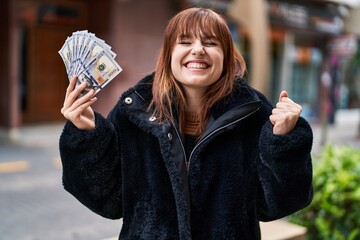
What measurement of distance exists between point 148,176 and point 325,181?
80.0 inches

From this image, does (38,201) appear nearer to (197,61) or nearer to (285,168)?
(197,61)

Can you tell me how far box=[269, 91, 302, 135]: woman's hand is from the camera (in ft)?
5.53

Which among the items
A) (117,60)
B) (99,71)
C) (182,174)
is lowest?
(117,60)

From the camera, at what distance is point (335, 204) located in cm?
337


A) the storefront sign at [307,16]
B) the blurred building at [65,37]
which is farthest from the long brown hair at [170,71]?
the storefront sign at [307,16]

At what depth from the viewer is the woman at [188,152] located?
1774 mm

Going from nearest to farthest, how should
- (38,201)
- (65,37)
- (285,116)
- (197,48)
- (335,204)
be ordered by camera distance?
(285,116)
(197,48)
(335,204)
(38,201)
(65,37)

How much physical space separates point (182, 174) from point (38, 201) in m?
5.27

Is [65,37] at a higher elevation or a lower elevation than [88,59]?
lower

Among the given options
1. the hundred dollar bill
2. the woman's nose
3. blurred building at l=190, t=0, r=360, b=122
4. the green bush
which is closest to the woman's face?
the woman's nose

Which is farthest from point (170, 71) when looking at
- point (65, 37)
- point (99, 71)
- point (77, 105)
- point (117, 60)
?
point (65, 37)

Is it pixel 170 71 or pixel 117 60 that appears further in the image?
pixel 117 60

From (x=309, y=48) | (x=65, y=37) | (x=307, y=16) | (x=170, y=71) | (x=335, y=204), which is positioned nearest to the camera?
(x=170, y=71)

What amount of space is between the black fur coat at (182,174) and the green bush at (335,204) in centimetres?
164
